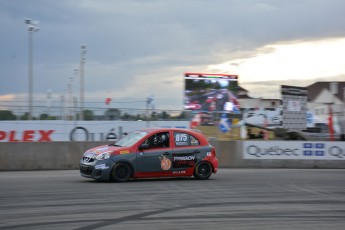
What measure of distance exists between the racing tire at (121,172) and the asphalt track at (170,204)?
0.35 meters

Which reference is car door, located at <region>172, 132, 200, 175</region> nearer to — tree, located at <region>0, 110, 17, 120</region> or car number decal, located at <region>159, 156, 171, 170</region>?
car number decal, located at <region>159, 156, 171, 170</region>

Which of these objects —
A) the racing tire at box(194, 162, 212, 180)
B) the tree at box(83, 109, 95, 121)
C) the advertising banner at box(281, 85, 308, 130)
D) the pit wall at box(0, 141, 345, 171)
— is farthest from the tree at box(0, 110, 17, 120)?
the advertising banner at box(281, 85, 308, 130)

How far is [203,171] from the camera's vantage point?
14250 mm

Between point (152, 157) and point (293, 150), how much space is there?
995 cm

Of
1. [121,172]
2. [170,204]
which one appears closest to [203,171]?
[121,172]

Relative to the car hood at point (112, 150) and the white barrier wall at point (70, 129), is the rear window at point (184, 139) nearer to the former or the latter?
the car hood at point (112, 150)

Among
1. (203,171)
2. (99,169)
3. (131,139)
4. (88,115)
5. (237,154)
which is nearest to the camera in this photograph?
(99,169)

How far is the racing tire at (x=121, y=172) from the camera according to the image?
1292 cm

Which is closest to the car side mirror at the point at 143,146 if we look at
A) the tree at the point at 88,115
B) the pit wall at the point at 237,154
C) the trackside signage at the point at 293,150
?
the pit wall at the point at 237,154

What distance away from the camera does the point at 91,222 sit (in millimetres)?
7633

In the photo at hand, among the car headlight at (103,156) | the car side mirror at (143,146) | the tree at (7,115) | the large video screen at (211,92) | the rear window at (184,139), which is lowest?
the car headlight at (103,156)

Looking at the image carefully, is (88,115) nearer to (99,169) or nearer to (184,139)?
(184,139)

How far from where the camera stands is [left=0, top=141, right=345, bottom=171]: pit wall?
59.7 feet

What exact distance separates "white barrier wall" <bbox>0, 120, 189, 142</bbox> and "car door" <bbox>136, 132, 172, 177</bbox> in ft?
24.0
